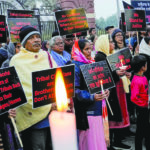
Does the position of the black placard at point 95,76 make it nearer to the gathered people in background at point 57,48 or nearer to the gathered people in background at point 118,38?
the gathered people in background at point 57,48

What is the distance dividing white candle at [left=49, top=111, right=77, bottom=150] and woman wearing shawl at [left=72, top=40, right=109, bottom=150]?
233cm

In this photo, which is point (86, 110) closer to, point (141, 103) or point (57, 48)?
point (141, 103)

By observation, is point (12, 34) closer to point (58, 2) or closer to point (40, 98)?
point (40, 98)

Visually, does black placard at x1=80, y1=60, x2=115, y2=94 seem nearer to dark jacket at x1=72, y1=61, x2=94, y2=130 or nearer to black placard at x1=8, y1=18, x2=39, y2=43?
dark jacket at x1=72, y1=61, x2=94, y2=130

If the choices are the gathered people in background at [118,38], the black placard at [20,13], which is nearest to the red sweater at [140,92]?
the gathered people in background at [118,38]

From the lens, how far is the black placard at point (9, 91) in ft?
7.59

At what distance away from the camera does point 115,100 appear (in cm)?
388

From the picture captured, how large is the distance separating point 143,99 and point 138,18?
7.80 feet

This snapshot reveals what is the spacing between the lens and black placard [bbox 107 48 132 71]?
3.61 m

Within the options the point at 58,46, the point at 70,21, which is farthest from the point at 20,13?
the point at 58,46

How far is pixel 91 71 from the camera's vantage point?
303cm

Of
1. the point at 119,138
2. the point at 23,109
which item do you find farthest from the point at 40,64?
the point at 119,138

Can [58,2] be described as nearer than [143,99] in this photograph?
No

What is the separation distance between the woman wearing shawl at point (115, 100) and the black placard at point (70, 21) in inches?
33.8
